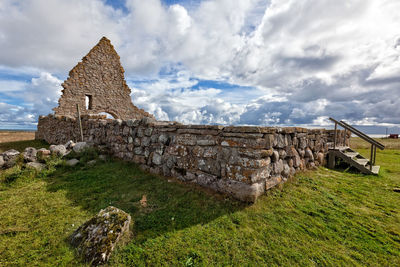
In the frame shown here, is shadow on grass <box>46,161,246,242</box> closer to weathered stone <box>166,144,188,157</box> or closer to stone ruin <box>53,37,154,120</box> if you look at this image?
weathered stone <box>166,144,188,157</box>

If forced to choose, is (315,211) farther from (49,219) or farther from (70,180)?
(70,180)

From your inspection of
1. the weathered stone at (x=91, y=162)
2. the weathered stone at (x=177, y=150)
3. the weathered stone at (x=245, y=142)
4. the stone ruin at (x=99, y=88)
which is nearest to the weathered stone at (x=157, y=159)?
the weathered stone at (x=177, y=150)

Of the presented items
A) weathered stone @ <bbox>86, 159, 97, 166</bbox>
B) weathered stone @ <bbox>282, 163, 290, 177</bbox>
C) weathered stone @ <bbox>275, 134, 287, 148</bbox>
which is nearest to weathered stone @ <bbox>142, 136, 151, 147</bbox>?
weathered stone @ <bbox>86, 159, 97, 166</bbox>

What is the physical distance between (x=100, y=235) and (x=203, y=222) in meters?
1.74

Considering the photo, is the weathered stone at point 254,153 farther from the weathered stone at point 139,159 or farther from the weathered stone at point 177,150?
the weathered stone at point 139,159

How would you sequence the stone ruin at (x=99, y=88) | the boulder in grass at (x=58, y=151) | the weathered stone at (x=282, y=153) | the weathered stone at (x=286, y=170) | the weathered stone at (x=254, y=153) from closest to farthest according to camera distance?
1. the weathered stone at (x=254, y=153)
2. the weathered stone at (x=282, y=153)
3. the weathered stone at (x=286, y=170)
4. the boulder in grass at (x=58, y=151)
5. the stone ruin at (x=99, y=88)

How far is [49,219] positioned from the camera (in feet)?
11.3

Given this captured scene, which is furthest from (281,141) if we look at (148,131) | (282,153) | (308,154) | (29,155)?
(29,155)

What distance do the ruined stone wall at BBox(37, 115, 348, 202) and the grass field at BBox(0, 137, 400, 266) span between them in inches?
13.7

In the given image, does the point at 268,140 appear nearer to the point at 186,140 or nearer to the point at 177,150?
the point at 186,140

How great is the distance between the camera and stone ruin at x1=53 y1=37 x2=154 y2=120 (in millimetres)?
15406

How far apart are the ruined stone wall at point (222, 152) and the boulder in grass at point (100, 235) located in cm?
219

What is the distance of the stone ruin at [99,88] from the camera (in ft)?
50.5

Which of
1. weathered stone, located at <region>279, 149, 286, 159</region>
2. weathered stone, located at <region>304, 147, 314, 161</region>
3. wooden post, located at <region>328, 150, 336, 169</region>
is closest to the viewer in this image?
weathered stone, located at <region>279, 149, 286, 159</region>
